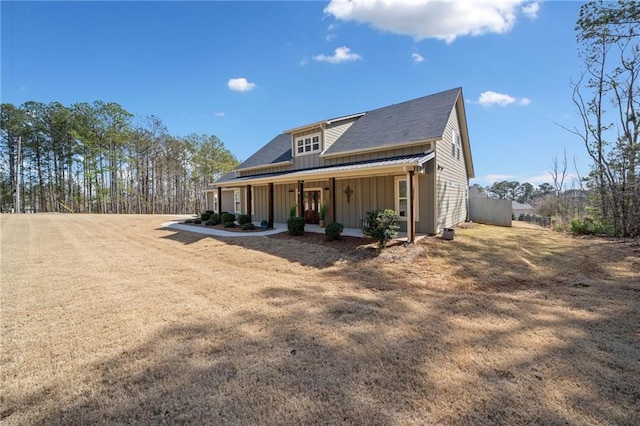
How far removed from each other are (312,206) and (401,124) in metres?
6.08

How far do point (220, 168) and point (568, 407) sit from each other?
42.7 metres

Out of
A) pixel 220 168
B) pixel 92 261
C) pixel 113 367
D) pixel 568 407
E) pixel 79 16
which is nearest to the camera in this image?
pixel 568 407

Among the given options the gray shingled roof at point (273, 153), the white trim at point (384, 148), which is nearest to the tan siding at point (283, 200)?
the gray shingled roof at point (273, 153)

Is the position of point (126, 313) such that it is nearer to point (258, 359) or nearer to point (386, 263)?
point (258, 359)

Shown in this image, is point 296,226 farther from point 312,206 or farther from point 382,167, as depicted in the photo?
point 382,167

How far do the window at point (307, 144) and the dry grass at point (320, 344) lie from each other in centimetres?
883

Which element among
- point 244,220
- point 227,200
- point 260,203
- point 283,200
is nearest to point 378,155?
point 283,200

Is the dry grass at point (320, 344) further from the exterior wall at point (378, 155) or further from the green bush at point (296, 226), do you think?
the exterior wall at point (378, 155)

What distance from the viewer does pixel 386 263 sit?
802cm

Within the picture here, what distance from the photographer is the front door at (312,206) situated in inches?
589

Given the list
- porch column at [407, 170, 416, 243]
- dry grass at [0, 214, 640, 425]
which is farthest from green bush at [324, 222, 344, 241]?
dry grass at [0, 214, 640, 425]

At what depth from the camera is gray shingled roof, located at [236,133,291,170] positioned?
57.7 feet

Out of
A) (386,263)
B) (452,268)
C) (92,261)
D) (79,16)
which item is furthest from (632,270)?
(79,16)

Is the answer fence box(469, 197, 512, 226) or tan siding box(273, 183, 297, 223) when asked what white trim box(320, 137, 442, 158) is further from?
fence box(469, 197, 512, 226)
